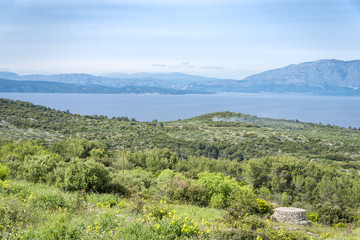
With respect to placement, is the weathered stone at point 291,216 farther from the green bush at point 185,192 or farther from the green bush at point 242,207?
the green bush at point 185,192

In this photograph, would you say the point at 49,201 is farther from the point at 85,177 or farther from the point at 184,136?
the point at 184,136

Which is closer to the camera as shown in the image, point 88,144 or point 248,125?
point 88,144

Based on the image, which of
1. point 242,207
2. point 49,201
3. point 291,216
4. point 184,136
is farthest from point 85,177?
point 184,136

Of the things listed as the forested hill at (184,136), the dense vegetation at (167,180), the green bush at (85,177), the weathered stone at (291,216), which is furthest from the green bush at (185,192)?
the forested hill at (184,136)

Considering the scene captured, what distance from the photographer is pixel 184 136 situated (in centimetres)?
5900

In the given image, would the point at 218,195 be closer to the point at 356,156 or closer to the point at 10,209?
the point at 10,209

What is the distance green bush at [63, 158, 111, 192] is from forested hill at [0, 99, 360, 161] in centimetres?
3433

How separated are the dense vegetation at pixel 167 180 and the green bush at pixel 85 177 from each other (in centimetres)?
4

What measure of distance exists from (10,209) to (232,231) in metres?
4.55

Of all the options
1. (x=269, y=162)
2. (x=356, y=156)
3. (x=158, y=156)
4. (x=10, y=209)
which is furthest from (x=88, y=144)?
(x=356, y=156)

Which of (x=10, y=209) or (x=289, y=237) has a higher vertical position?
(x=10, y=209)

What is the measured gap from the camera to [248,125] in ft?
232

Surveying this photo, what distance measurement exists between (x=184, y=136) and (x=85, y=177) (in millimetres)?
48247

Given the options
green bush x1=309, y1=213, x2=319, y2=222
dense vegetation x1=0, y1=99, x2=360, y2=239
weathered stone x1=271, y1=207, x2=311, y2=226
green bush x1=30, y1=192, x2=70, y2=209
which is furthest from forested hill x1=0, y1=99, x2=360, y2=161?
green bush x1=30, y1=192, x2=70, y2=209
